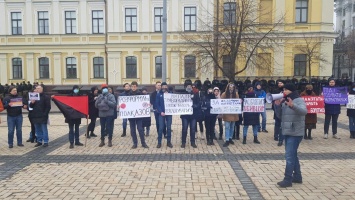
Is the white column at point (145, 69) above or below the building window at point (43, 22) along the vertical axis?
below

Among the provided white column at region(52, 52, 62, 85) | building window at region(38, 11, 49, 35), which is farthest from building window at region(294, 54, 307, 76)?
building window at region(38, 11, 49, 35)

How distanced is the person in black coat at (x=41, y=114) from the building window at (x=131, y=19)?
26.8 metres

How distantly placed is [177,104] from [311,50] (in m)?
27.5

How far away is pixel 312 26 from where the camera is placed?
117 ft

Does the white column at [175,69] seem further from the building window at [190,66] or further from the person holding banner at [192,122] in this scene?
the person holding banner at [192,122]

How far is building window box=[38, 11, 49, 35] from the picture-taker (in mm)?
37594

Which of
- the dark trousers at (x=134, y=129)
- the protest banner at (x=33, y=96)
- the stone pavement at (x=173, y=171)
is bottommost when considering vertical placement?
the stone pavement at (x=173, y=171)

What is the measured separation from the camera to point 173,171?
25.6 feet

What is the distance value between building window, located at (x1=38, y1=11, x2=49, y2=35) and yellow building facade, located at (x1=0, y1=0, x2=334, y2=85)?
94mm

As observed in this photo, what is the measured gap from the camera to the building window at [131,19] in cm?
3662

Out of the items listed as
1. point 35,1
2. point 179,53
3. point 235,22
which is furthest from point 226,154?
point 35,1

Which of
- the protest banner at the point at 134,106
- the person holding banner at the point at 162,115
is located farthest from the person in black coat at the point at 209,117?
the protest banner at the point at 134,106

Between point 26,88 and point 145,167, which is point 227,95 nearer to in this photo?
point 145,167

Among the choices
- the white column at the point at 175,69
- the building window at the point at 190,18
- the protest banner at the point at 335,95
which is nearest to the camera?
the protest banner at the point at 335,95
